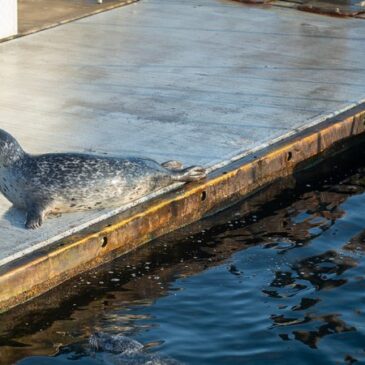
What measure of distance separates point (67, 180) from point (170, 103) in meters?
3.03

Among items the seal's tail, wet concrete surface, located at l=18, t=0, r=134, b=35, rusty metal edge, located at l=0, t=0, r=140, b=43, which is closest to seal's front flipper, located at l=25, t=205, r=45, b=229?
the seal's tail

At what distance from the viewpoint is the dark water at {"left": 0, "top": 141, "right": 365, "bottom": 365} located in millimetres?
10180

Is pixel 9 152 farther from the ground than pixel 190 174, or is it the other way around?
pixel 9 152

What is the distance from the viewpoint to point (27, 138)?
1339 centimetres

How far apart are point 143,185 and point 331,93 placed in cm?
375

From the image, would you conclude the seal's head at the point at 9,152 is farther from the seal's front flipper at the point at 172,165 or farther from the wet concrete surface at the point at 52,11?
the wet concrete surface at the point at 52,11

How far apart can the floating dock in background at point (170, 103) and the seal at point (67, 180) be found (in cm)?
12

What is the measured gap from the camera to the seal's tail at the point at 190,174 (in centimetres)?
1239

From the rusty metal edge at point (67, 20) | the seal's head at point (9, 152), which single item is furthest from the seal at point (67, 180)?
the rusty metal edge at point (67, 20)

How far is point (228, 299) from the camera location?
11102 millimetres

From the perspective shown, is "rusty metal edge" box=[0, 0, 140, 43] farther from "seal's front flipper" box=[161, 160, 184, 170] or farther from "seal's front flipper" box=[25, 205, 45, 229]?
"seal's front flipper" box=[25, 205, 45, 229]

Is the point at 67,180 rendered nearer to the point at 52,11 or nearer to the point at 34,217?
the point at 34,217

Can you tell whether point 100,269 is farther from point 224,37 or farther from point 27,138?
point 224,37

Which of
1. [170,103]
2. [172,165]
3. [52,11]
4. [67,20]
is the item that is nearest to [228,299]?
[172,165]
